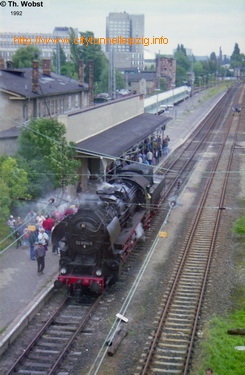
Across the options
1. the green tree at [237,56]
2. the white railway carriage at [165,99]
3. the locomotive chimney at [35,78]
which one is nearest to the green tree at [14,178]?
the green tree at [237,56]

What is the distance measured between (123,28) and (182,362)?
697 inches

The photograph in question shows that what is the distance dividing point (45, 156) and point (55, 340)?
29.6ft

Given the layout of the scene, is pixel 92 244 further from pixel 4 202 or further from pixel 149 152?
pixel 149 152

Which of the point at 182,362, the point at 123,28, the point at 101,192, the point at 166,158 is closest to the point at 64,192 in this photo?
the point at 101,192

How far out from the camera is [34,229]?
16.0m

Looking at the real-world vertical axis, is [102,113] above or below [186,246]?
above

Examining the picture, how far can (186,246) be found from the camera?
59.5ft

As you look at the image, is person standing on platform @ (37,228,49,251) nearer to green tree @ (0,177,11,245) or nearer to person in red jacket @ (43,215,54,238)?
person in red jacket @ (43,215,54,238)

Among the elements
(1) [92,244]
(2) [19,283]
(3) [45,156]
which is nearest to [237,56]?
(1) [92,244]

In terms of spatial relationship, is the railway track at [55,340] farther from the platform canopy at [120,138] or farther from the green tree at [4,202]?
the platform canopy at [120,138]

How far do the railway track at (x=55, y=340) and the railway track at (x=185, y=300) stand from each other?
1.53 metres

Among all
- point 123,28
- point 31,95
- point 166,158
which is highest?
point 123,28

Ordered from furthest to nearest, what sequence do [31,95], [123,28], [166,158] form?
[166,158], [31,95], [123,28]

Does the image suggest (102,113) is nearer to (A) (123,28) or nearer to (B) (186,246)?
(A) (123,28)
